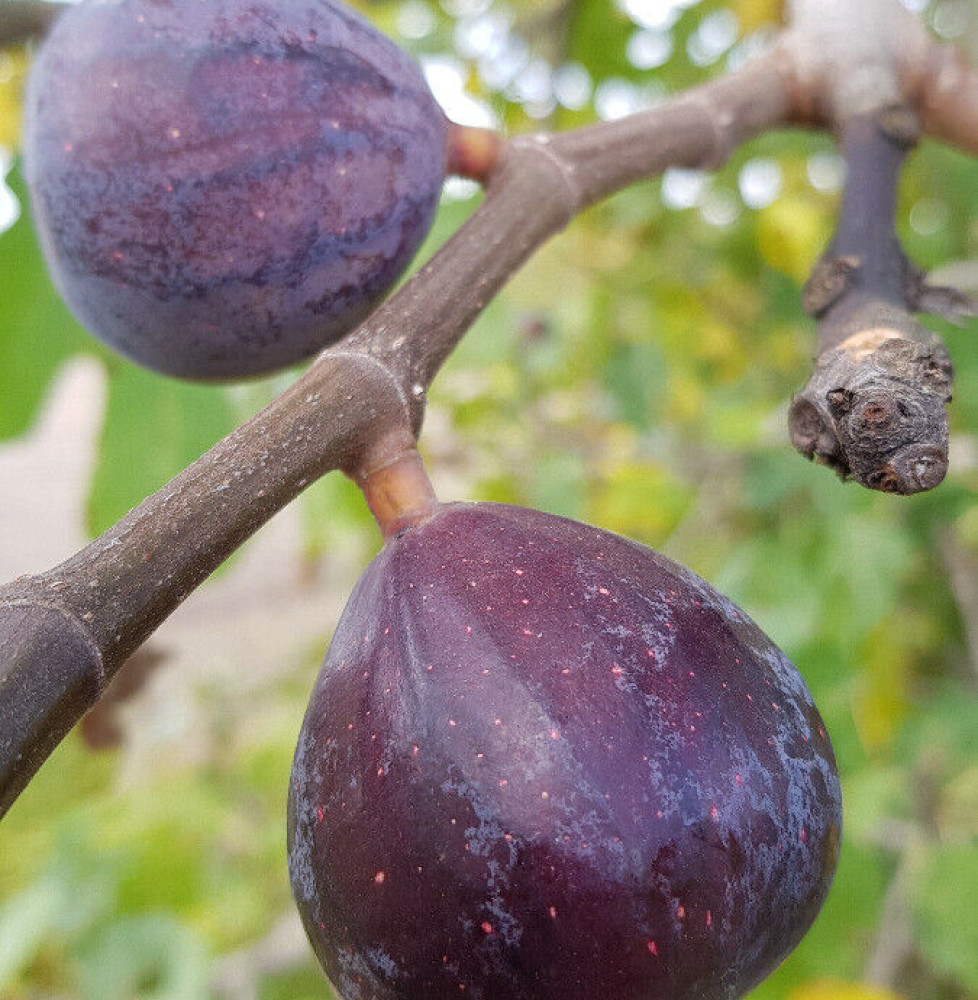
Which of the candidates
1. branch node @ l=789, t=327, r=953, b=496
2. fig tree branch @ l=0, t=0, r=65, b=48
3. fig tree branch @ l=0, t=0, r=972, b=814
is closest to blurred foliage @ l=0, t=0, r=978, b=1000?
fig tree branch @ l=0, t=0, r=65, b=48

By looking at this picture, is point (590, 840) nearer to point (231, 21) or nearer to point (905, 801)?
point (231, 21)

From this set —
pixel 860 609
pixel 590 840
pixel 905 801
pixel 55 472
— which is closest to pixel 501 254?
pixel 590 840

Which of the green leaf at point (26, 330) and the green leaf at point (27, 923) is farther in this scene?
the green leaf at point (27, 923)

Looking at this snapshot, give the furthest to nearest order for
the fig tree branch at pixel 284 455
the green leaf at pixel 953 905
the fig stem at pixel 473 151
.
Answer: the green leaf at pixel 953 905
the fig stem at pixel 473 151
the fig tree branch at pixel 284 455

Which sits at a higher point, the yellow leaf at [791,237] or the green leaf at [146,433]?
the green leaf at [146,433]

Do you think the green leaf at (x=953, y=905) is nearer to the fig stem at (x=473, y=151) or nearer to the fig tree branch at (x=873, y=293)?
the fig tree branch at (x=873, y=293)

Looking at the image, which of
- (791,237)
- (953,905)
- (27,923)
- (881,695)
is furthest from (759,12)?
(27,923)

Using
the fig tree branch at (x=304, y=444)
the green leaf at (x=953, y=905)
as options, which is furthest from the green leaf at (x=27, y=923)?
the green leaf at (x=953, y=905)

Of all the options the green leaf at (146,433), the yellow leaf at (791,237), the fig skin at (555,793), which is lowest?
the yellow leaf at (791,237)
